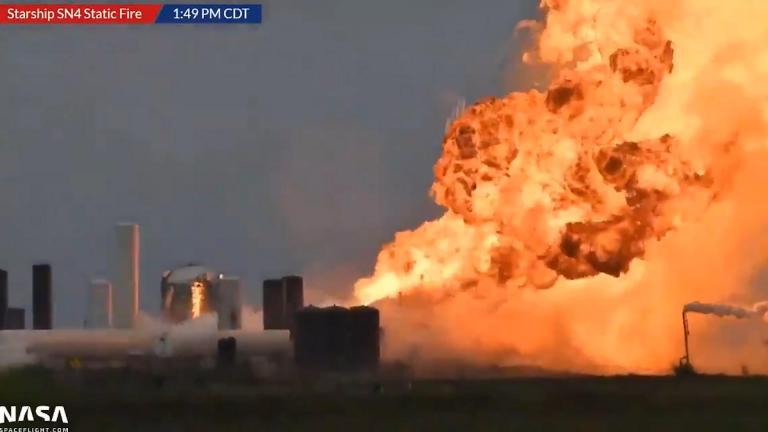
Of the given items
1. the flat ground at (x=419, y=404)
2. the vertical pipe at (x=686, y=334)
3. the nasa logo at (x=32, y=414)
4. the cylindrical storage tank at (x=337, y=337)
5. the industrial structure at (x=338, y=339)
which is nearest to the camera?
the flat ground at (x=419, y=404)

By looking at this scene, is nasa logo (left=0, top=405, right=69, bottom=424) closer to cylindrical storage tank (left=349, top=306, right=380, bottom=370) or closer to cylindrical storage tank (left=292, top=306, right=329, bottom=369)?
cylindrical storage tank (left=292, top=306, right=329, bottom=369)

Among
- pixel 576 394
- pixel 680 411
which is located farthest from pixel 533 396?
pixel 680 411

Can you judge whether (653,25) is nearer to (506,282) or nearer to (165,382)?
(506,282)

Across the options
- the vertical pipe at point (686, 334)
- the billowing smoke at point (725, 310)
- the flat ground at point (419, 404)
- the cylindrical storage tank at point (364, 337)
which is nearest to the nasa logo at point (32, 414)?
the flat ground at point (419, 404)

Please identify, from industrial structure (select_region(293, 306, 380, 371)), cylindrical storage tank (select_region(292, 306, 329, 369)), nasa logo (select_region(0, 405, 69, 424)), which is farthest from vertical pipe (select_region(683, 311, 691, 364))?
nasa logo (select_region(0, 405, 69, 424))

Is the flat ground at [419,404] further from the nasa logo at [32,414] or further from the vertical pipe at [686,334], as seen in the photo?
the vertical pipe at [686,334]
